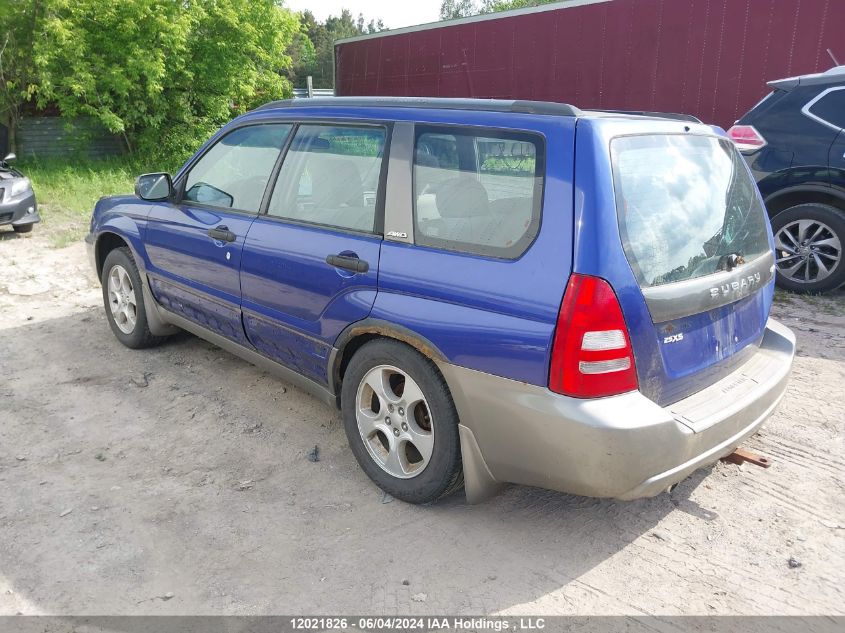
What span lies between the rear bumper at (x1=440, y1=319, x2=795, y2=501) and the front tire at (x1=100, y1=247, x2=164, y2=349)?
3.01 m

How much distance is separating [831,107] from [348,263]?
5.24 m

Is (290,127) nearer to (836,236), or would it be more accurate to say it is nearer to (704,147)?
(704,147)

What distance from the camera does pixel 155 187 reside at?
444 cm

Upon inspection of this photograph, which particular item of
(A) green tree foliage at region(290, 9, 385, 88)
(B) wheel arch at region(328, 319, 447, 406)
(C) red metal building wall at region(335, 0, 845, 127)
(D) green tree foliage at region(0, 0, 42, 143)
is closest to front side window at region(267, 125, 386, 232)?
(B) wheel arch at region(328, 319, 447, 406)

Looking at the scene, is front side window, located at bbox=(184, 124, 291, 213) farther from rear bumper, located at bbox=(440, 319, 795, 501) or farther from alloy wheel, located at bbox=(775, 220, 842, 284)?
alloy wheel, located at bbox=(775, 220, 842, 284)

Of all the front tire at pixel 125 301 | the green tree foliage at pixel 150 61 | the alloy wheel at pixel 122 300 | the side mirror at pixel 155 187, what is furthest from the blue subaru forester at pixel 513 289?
the green tree foliage at pixel 150 61

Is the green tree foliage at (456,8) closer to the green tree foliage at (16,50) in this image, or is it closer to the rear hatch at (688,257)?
the green tree foliage at (16,50)

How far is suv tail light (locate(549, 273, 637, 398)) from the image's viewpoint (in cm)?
237

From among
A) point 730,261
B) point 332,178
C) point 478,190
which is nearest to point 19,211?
point 332,178

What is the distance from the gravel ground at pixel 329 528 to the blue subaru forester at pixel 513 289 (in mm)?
297

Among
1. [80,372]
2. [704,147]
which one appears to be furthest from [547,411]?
[80,372]

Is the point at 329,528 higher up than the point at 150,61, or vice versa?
the point at 150,61

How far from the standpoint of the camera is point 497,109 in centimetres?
282

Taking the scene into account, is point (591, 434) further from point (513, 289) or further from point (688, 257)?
point (688, 257)
